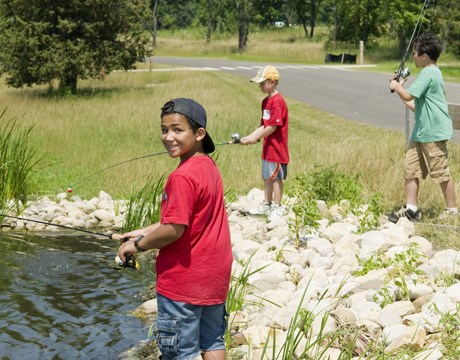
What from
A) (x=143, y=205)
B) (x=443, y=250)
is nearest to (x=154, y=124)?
(x=143, y=205)

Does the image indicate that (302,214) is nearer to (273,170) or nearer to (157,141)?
(273,170)

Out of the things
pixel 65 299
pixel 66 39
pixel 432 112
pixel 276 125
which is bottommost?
pixel 65 299

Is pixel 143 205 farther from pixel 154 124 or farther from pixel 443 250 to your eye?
pixel 154 124

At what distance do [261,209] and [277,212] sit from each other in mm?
332

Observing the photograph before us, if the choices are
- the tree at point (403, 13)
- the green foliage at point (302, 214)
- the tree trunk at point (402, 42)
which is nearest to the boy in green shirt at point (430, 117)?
the green foliage at point (302, 214)

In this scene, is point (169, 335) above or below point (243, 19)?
above

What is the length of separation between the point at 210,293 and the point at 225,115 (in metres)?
13.2

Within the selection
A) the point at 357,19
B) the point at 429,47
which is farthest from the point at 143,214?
the point at 357,19

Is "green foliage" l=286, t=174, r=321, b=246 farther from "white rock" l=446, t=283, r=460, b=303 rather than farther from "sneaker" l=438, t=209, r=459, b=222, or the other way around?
"white rock" l=446, t=283, r=460, b=303

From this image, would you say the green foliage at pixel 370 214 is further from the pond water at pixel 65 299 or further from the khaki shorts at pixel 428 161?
the pond water at pixel 65 299

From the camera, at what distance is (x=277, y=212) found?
8.58 meters

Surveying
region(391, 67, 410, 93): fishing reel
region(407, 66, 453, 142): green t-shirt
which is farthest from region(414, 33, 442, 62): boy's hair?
region(391, 67, 410, 93): fishing reel

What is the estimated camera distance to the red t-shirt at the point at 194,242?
13.1 ft

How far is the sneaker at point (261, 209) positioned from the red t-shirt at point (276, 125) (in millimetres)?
568
